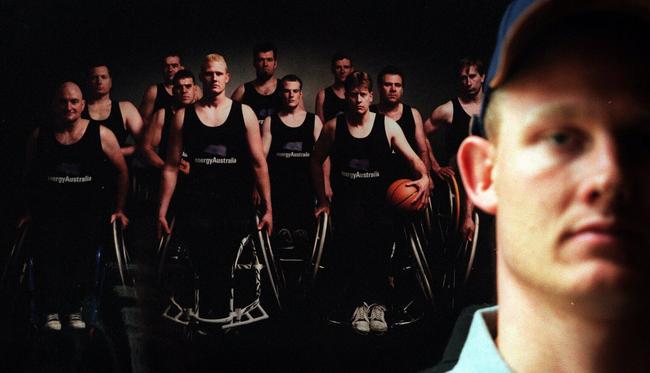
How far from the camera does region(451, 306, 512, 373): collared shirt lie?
641 mm

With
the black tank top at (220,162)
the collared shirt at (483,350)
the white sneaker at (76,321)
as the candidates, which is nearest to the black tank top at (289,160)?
the black tank top at (220,162)

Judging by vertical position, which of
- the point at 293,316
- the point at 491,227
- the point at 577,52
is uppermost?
the point at 577,52

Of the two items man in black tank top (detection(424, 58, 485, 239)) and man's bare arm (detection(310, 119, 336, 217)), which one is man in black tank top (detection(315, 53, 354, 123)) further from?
man in black tank top (detection(424, 58, 485, 239))

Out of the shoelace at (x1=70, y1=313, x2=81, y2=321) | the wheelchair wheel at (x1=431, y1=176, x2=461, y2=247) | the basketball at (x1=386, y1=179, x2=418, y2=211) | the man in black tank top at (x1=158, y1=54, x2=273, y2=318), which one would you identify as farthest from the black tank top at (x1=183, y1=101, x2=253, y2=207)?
the wheelchair wheel at (x1=431, y1=176, x2=461, y2=247)

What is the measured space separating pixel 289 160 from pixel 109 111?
2.64ft

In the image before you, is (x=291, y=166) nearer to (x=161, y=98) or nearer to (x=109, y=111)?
(x=161, y=98)

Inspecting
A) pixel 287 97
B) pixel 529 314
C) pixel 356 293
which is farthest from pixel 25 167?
pixel 529 314

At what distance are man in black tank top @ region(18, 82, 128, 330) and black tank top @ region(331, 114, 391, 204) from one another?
91 centimetres

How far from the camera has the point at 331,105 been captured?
2.90m

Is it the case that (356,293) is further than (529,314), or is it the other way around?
(356,293)

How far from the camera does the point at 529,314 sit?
591 millimetres

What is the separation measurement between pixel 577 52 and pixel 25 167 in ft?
9.15

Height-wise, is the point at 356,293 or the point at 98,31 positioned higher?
the point at 98,31

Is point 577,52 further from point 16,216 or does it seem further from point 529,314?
point 16,216
